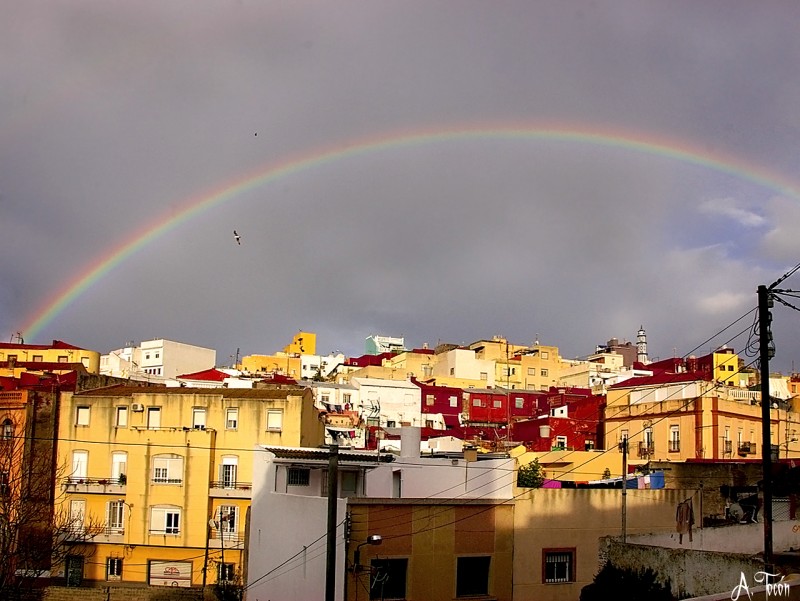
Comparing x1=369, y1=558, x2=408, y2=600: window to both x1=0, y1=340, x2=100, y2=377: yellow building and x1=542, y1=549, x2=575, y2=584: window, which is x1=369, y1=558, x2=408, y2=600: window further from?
x1=0, y1=340, x2=100, y2=377: yellow building

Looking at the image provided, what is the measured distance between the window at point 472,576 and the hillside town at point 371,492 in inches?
2.3

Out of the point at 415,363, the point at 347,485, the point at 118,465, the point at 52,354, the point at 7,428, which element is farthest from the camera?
the point at 415,363

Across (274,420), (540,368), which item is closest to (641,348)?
(540,368)

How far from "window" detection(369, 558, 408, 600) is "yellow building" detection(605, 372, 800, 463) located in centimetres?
2730

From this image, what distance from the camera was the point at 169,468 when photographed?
4938 centimetres

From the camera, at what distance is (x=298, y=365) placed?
4968 inches

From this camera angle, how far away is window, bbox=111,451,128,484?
167 ft

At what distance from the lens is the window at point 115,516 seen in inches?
1955

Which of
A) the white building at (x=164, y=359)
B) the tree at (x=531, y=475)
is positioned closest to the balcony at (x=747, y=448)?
the tree at (x=531, y=475)

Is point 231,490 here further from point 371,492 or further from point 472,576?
point 472,576

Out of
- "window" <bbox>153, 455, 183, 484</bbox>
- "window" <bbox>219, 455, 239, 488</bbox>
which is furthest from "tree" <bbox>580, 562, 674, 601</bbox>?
"window" <bbox>153, 455, 183, 484</bbox>

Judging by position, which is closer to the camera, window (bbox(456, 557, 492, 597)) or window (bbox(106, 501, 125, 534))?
window (bbox(456, 557, 492, 597))

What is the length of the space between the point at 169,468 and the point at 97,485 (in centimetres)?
470

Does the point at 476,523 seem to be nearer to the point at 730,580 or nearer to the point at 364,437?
the point at 730,580
